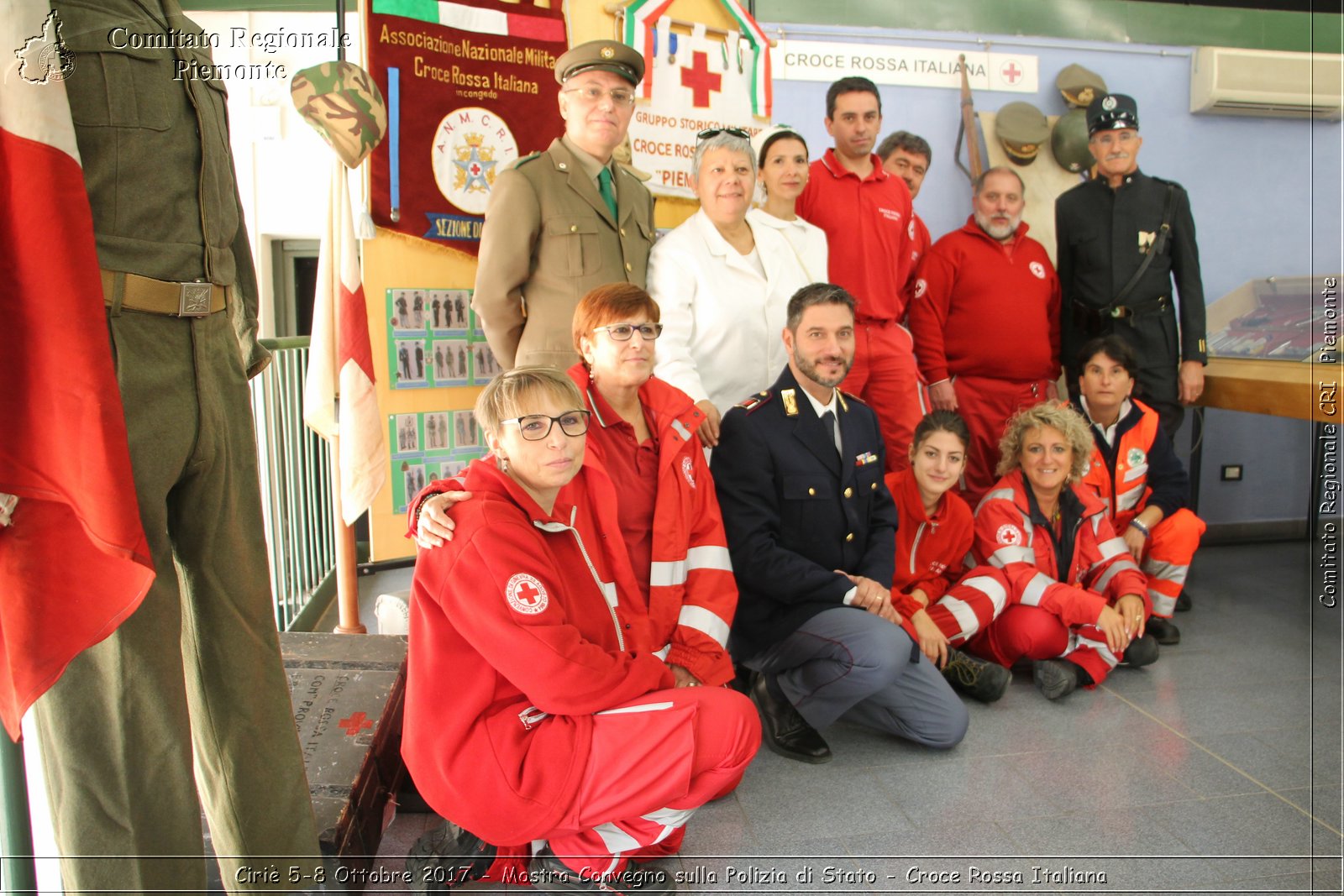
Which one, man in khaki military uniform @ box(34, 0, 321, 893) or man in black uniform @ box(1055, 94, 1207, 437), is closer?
man in khaki military uniform @ box(34, 0, 321, 893)

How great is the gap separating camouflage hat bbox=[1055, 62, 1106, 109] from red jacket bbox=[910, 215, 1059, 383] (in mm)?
1277

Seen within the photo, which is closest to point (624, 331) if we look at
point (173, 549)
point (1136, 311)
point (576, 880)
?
point (173, 549)

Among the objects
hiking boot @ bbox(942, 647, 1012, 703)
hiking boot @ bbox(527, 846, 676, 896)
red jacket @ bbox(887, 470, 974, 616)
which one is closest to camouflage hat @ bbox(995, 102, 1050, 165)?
red jacket @ bbox(887, 470, 974, 616)

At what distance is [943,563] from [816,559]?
2.21 feet

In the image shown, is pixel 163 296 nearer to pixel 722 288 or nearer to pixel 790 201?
pixel 722 288

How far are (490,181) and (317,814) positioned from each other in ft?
7.10

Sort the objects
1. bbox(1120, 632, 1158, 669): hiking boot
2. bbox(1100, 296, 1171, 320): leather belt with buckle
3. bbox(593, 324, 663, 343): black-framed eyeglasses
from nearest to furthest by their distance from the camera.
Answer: bbox(593, 324, 663, 343): black-framed eyeglasses → bbox(1120, 632, 1158, 669): hiking boot → bbox(1100, 296, 1171, 320): leather belt with buckle

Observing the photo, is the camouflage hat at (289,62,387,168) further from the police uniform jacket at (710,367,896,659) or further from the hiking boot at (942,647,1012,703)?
the hiking boot at (942,647,1012,703)

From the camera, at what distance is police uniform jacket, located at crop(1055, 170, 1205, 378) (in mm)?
3852

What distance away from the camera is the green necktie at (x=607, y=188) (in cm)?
276

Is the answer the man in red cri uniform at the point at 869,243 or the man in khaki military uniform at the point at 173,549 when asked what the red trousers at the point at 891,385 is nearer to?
the man in red cri uniform at the point at 869,243

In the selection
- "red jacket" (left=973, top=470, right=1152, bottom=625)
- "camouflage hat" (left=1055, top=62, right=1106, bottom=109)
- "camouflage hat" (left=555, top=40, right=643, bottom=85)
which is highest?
"camouflage hat" (left=1055, top=62, right=1106, bottom=109)

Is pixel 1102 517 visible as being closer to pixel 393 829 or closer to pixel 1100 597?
pixel 1100 597

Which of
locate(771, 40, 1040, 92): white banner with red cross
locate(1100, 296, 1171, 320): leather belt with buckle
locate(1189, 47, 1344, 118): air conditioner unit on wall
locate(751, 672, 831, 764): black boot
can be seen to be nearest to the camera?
locate(751, 672, 831, 764): black boot
